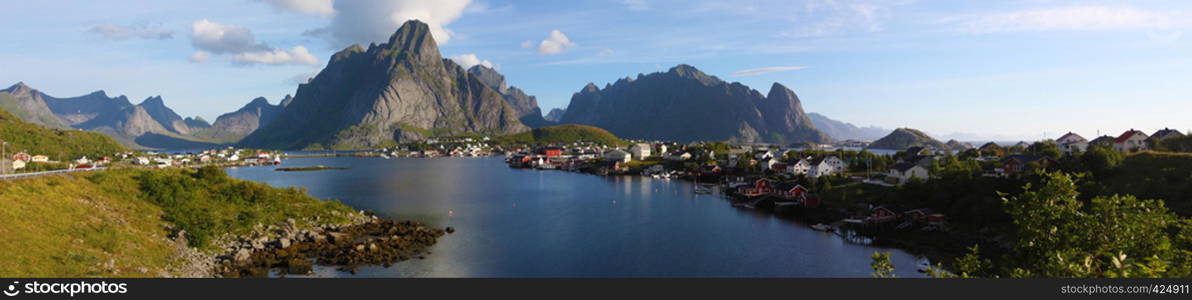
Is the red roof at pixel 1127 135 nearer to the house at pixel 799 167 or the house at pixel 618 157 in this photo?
the house at pixel 799 167

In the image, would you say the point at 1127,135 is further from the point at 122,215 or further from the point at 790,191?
the point at 122,215

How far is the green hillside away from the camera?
87562mm

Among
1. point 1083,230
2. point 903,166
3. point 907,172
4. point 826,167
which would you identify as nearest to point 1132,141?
point 903,166

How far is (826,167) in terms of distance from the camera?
228 ft

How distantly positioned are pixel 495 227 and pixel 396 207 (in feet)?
52.3

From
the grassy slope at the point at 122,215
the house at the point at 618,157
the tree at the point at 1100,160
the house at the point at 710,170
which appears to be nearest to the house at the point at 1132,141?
the tree at the point at 1100,160

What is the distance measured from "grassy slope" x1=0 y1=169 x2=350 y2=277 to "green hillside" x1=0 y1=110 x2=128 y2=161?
59510mm

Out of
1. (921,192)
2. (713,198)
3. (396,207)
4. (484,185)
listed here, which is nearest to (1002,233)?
(921,192)

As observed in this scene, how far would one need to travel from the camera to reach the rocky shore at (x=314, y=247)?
93.3 ft

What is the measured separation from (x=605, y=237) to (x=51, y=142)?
374 feet

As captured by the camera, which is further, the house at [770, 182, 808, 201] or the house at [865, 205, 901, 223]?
the house at [770, 182, 808, 201]

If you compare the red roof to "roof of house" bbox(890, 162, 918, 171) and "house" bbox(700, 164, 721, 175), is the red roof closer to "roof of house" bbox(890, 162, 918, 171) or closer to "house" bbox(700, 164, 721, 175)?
"roof of house" bbox(890, 162, 918, 171)

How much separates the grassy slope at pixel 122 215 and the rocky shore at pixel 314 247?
1.67 m

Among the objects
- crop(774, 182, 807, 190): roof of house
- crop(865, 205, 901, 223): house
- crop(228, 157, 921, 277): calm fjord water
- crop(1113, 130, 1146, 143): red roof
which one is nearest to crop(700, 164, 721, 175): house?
crop(228, 157, 921, 277): calm fjord water
